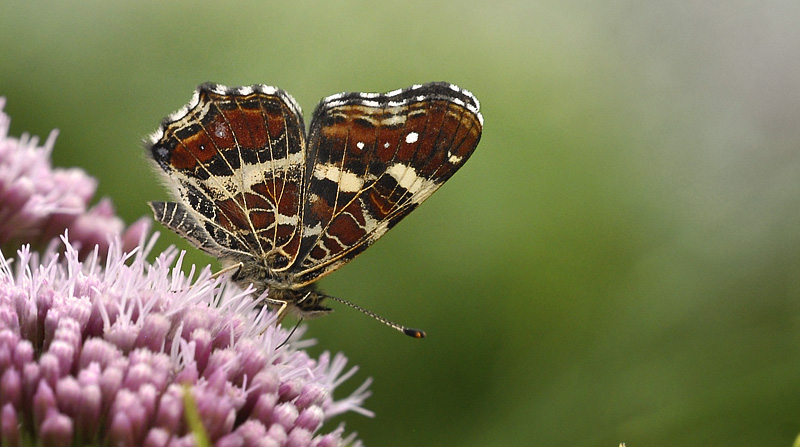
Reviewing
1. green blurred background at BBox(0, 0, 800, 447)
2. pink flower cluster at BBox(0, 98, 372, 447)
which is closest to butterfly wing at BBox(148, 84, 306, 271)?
pink flower cluster at BBox(0, 98, 372, 447)

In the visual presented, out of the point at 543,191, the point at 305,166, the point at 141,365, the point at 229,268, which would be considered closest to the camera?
the point at 141,365

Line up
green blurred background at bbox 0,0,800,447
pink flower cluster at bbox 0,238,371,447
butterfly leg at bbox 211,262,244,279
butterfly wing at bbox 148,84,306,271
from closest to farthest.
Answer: pink flower cluster at bbox 0,238,371,447 < butterfly leg at bbox 211,262,244,279 < butterfly wing at bbox 148,84,306,271 < green blurred background at bbox 0,0,800,447

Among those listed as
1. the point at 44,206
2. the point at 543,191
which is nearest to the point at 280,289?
the point at 44,206

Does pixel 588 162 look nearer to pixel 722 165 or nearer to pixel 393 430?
pixel 722 165

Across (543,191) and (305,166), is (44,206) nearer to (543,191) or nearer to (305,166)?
(305,166)

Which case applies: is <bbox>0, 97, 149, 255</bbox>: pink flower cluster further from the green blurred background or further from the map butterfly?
the green blurred background

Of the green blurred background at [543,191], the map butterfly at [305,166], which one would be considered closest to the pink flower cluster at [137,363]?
the map butterfly at [305,166]

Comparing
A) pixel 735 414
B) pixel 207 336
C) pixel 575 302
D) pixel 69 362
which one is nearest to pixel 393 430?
pixel 575 302
